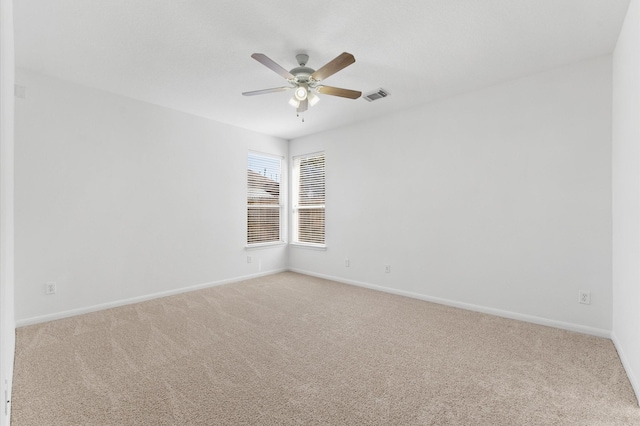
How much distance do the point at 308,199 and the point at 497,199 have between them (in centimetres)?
318

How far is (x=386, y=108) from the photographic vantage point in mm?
4141

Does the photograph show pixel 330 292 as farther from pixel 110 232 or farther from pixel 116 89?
pixel 116 89

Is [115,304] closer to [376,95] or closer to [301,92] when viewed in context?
[301,92]

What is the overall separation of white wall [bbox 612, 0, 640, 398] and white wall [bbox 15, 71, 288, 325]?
4.58 meters

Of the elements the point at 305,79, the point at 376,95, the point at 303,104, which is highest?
the point at 376,95

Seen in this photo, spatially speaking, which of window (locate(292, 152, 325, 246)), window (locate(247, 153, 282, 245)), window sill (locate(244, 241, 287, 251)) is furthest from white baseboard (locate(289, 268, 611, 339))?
window (locate(247, 153, 282, 245))

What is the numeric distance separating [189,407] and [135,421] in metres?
0.28

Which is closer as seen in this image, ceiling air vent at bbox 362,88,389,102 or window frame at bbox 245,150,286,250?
ceiling air vent at bbox 362,88,389,102

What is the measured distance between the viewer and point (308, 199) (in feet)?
18.5

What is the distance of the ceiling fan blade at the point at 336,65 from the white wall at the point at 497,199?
5.15ft

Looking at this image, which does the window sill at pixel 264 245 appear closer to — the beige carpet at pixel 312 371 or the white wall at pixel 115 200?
the white wall at pixel 115 200

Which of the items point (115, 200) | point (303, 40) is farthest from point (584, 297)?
point (115, 200)

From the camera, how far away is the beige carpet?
5.74 feet

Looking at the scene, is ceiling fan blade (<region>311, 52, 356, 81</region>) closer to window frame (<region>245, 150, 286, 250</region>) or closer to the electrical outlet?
window frame (<region>245, 150, 286, 250</region>)
